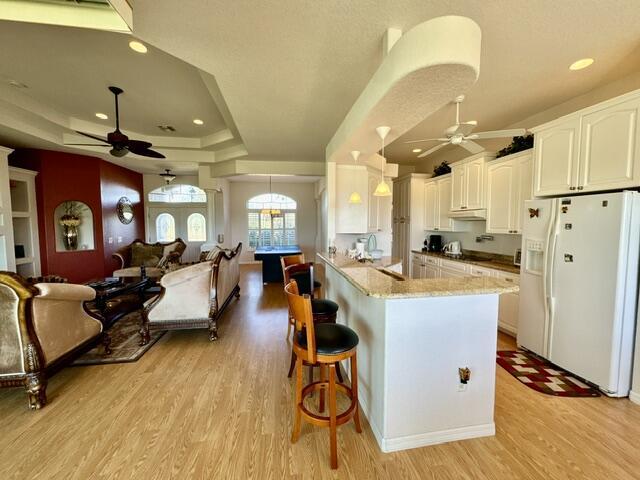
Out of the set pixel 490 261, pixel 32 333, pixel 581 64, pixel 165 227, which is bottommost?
pixel 32 333

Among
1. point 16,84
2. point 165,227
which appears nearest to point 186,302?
point 16,84

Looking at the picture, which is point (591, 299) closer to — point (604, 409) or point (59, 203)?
point (604, 409)

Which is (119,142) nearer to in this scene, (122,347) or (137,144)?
(137,144)

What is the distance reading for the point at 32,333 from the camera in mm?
2002

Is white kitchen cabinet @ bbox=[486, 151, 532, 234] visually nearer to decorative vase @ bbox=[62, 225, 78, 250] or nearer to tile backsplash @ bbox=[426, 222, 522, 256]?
tile backsplash @ bbox=[426, 222, 522, 256]

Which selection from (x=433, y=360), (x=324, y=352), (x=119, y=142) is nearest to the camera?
(x=324, y=352)

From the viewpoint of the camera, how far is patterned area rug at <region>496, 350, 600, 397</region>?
Result: 2.21 metres

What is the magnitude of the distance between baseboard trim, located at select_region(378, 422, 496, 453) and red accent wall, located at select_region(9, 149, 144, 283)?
21.1 ft

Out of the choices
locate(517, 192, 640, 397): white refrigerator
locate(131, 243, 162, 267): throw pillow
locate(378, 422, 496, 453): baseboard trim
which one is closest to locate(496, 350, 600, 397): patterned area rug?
locate(517, 192, 640, 397): white refrigerator

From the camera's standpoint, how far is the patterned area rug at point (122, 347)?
2734mm

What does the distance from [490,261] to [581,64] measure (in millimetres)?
2501

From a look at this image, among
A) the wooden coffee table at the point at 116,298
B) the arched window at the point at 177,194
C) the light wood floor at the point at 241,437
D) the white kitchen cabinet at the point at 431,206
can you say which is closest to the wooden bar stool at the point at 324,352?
the light wood floor at the point at 241,437

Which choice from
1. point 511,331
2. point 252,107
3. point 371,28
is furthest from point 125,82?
Result: point 511,331

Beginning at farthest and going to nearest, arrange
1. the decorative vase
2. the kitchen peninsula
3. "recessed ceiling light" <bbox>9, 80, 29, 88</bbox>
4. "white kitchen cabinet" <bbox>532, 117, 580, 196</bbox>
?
the decorative vase → "recessed ceiling light" <bbox>9, 80, 29, 88</bbox> → "white kitchen cabinet" <bbox>532, 117, 580, 196</bbox> → the kitchen peninsula
